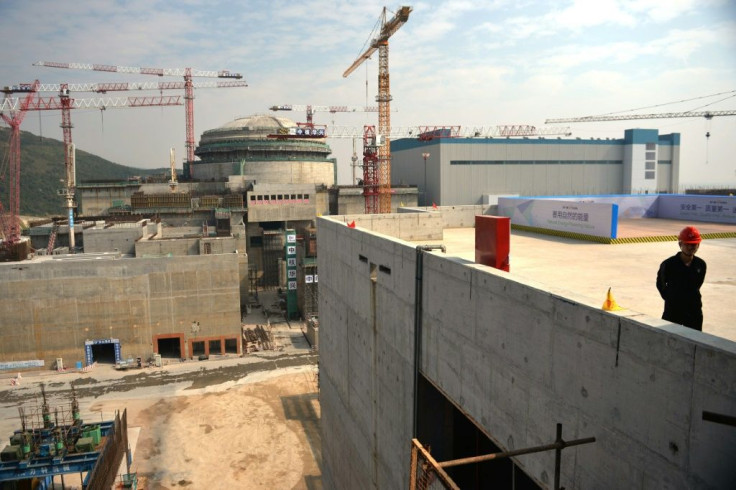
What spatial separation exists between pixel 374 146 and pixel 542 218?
55.7 meters

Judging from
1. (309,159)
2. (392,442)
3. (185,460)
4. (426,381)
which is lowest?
(185,460)

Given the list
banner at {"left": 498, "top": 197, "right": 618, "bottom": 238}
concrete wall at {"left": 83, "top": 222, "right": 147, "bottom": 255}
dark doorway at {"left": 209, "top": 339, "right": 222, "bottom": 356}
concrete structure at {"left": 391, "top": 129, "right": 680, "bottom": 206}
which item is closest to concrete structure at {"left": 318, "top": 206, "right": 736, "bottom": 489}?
banner at {"left": 498, "top": 197, "right": 618, "bottom": 238}

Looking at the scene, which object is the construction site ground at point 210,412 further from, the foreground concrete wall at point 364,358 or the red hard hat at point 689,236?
the red hard hat at point 689,236

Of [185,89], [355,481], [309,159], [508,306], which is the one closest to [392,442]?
[355,481]

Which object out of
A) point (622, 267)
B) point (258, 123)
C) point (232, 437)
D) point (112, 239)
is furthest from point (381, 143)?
point (622, 267)

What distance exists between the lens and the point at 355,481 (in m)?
17.8

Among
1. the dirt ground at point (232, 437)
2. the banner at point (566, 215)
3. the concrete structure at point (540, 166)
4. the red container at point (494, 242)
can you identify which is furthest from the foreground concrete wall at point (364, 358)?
the concrete structure at point (540, 166)

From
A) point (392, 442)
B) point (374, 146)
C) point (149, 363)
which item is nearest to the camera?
point (392, 442)

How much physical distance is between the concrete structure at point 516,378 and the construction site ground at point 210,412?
13.4 meters

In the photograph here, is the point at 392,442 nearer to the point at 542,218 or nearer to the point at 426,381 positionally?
the point at 426,381

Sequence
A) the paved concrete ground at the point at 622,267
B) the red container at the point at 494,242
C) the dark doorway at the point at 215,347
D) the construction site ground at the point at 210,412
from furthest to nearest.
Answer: the dark doorway at the point at 215,347
the construction site ground at the point at 210,412
the red container at the point at 494,242
the paved concrete ground at the point at 622,267

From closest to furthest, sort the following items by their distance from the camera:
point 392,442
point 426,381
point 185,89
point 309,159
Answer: point 426,381, point 392,442, point 309,159, point 185,89

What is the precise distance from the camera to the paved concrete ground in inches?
395

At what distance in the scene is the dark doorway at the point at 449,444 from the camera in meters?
12.2
